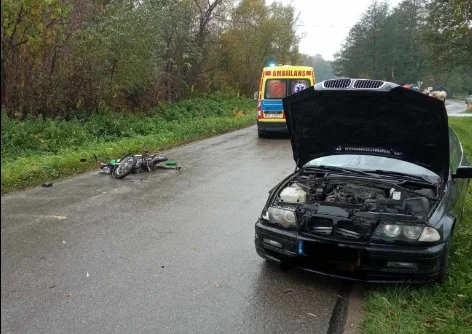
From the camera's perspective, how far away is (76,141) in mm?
11750

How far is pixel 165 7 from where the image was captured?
20.0 metres

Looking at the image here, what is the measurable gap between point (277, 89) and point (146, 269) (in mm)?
12223

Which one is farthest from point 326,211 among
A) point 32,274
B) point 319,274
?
point 32,274

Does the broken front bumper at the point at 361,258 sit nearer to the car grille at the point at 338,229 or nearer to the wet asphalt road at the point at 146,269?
the car grille at the point at 338,229

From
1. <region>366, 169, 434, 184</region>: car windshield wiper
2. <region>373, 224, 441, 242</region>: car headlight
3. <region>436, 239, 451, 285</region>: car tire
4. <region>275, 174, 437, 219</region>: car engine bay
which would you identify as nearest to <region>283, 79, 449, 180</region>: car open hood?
<region>366, 169, 434, 184</region>: car windshield wiper

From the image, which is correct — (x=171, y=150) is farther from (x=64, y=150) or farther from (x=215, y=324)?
(x=215, y=324)

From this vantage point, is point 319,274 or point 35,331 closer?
point 35,331

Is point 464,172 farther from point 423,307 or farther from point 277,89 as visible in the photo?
point 277,89

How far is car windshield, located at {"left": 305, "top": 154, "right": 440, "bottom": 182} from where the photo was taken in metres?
4.97

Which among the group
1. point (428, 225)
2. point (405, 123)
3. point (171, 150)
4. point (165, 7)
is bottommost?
point (171, 150)

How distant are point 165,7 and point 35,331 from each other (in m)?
18.6

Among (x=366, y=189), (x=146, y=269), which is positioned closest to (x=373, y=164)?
(x=366, y=189)

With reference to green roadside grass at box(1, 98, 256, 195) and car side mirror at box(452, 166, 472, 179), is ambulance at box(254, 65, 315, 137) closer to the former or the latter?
green roadside grass at box(1, 98, 256, 195)

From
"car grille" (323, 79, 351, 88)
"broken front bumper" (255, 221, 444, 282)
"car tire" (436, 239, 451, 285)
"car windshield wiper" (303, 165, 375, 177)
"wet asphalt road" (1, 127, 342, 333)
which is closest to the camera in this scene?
"wet asphalt road" (1, 127, 342, 333)
